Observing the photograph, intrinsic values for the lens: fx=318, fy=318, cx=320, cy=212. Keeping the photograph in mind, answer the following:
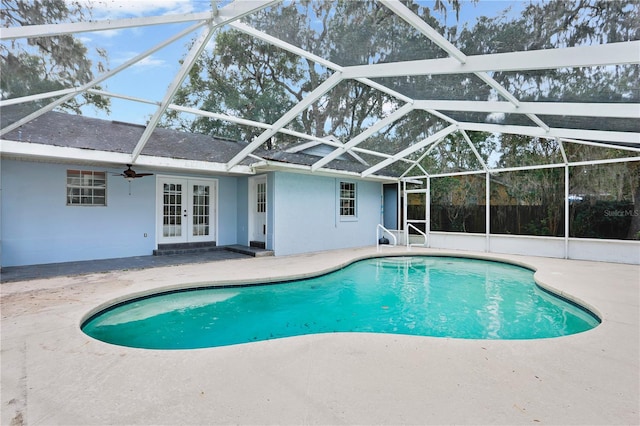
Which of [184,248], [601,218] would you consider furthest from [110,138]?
[601,218]

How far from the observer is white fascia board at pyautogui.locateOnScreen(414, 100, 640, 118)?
458 centimetres

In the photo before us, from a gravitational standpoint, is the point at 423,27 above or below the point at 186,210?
above

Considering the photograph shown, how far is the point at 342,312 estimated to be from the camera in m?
5.33

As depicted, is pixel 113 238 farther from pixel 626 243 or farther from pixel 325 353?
pixel 626 243

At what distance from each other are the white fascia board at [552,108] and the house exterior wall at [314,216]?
485cm

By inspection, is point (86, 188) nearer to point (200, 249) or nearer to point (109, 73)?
point (200, 249)

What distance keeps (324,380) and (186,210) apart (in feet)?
28.0

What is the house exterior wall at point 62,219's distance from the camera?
23.4 feet

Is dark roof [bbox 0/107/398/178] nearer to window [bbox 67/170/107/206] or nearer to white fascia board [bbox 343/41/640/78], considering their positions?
window [bbox 67/170/107/206]

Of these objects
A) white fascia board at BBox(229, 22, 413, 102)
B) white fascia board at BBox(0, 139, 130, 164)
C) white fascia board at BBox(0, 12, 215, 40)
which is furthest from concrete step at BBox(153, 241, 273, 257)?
white fascia board at BBox(0, 12, 215, 40)

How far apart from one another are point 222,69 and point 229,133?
11.8ft

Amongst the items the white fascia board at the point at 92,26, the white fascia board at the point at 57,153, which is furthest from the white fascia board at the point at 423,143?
the white fascia board at the point at 57,153

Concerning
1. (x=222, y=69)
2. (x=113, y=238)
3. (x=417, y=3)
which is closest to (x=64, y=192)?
(x=113, y=238)

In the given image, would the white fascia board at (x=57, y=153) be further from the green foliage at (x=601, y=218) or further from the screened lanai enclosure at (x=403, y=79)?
the green foliage at (x=601, y=218)
